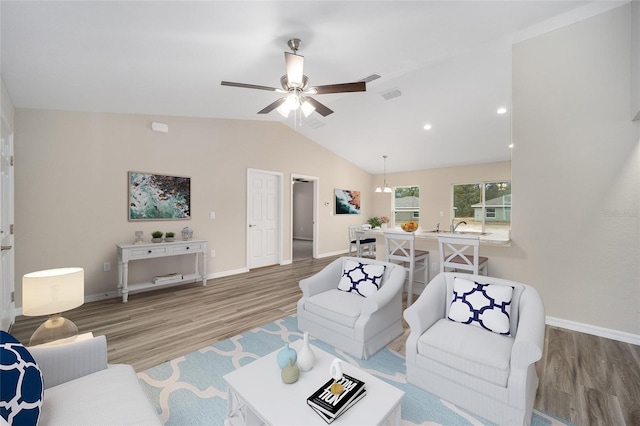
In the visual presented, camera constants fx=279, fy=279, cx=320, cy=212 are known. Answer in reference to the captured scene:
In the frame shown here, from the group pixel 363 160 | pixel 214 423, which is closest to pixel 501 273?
pixel 214 423

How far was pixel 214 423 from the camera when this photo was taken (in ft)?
5.59

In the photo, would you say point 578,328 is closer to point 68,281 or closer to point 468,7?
point 468,7

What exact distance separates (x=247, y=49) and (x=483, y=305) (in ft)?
10.0

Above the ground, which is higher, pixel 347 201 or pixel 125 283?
pixel 347 201

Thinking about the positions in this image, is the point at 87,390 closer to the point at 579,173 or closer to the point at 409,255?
the point at 409,255

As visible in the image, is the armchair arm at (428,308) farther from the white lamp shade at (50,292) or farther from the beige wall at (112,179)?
the beige wall at (112,179)

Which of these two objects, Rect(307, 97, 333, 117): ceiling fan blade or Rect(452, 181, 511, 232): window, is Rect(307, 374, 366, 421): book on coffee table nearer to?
Rect(307, 97, 333, 117): ceiling fan blade

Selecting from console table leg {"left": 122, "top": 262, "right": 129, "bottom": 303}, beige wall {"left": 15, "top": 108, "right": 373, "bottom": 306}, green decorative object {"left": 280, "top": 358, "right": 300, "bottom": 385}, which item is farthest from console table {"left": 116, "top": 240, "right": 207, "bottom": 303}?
green decorative object {"left": 280, "top": 358, "right": 300, "bottom": 385}

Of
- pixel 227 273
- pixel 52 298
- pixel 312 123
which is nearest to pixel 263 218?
pixel 227 273

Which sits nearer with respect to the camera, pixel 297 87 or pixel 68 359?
pixel 68 359

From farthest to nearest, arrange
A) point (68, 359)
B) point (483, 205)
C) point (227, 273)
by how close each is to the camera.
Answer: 1. point (483, 205)
2. point (227, 273)
3. point (68, 359)

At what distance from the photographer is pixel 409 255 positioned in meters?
3.71

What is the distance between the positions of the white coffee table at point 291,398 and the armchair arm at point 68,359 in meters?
0.78

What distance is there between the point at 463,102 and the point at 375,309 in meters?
4.00
